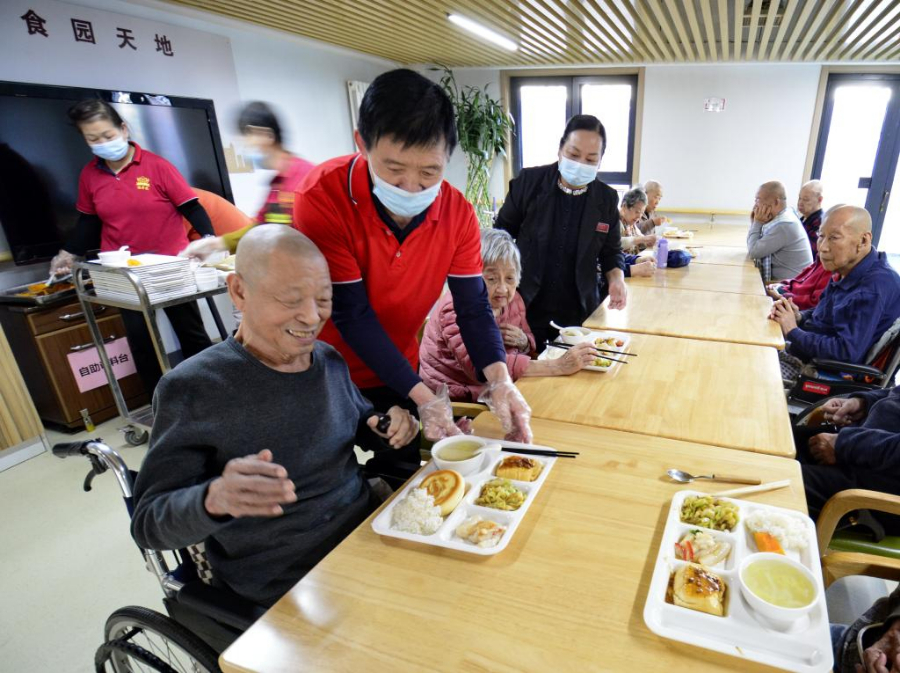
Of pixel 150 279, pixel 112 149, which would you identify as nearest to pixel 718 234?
pixel 150 279

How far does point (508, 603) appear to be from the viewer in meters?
0.83

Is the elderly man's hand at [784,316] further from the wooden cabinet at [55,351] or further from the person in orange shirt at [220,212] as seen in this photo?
the wooden cabinet at [55,351]

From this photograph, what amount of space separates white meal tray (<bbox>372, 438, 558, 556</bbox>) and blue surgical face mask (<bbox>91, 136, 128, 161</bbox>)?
3.00m

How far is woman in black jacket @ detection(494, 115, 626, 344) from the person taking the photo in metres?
2.47

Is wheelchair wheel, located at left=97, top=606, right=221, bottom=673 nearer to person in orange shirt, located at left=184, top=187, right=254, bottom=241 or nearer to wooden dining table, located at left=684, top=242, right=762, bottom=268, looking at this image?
person in orange shirt, located at left=184, top=187, right=254, bottom=241

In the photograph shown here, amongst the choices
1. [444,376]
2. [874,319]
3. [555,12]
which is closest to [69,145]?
[444,376]

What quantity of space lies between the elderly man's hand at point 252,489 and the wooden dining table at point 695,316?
5.98ft

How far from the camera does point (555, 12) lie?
4.00 m

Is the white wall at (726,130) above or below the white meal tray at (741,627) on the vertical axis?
above

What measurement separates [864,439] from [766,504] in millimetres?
689

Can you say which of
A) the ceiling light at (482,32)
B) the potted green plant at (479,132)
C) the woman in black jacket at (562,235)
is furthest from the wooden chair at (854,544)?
the potted green plant at (479,132)

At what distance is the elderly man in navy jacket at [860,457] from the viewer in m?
1.40

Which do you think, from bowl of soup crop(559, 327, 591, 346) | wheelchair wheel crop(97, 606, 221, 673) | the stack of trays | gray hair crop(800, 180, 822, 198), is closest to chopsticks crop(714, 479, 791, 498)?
bowl of soup crop(559, 327, 591, 346)

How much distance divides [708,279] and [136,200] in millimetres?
3733
